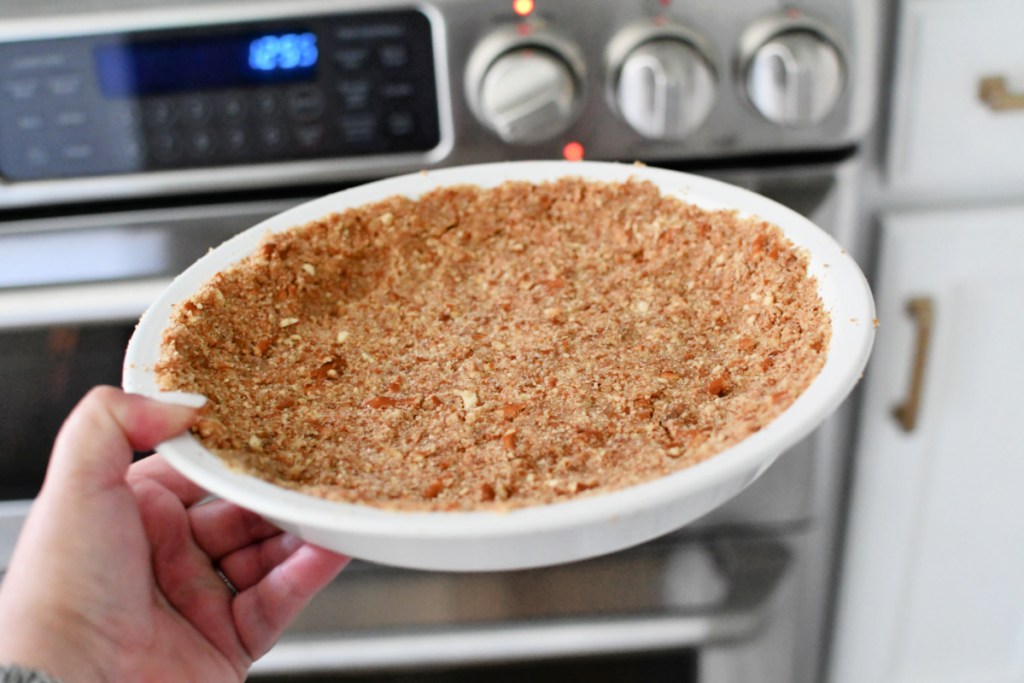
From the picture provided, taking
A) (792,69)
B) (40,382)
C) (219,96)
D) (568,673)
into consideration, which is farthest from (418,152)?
(568,673)

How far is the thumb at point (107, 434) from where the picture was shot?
19.0 inches

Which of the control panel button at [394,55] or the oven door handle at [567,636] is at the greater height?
the control panel button at [394,55]

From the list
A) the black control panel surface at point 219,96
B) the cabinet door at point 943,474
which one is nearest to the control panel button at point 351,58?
the black control panel surface at point 219,96

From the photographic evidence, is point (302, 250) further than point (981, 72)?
No

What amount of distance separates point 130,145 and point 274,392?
342 mm

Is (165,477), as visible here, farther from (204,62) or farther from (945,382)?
(945,382)

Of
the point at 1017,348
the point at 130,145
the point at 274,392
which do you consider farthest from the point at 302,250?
the point at 1017,348

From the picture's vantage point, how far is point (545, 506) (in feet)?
1.44

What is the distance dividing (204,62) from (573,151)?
33 cm

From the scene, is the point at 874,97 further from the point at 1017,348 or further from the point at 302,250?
the point at 302,250

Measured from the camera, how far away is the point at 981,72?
30.7 inches

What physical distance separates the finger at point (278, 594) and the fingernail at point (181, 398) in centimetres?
20

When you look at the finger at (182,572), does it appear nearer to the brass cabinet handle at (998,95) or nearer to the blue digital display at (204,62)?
the blue digital display at (204,62)

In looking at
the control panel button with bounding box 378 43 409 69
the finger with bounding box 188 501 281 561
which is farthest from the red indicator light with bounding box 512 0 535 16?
the finger with bounding box 188 501 281 561
